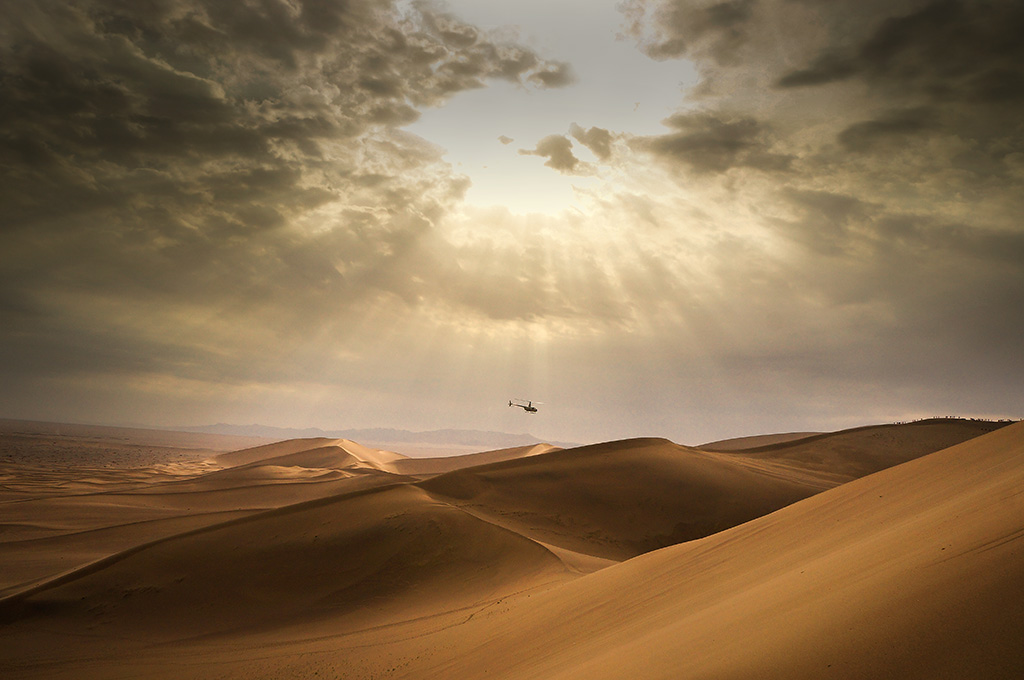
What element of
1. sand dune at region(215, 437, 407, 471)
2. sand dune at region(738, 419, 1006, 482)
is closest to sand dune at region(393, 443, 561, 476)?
sand dune at region(215, 437, 407, 471)

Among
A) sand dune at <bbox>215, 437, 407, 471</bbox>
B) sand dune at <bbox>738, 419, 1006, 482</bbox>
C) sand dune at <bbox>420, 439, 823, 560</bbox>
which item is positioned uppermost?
sand dune at <bbox>738, 419, 1006, 482</bbox>

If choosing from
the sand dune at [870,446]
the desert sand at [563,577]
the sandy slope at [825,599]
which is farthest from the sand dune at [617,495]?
the sand dune at [870,446]

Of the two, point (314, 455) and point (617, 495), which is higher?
point (617, 495)

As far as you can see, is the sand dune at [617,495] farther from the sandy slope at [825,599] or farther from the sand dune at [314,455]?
the sand dune at [314,455]

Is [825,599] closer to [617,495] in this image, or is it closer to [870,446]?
[617,495]

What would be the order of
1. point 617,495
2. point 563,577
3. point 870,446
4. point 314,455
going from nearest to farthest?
point 563,577
point 617,495
point 870,446
point 314,455

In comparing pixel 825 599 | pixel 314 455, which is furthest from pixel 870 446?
pixel 314 455

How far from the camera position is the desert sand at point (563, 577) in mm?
3645

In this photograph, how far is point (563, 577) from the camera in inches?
483

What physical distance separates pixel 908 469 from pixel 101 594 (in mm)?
17986

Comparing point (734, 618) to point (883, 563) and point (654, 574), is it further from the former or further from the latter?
point (654, 574)

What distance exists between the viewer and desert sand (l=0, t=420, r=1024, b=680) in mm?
3645

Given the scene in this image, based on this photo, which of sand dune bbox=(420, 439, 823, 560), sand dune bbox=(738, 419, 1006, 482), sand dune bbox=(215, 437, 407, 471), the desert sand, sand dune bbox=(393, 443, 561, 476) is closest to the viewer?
the desert sand

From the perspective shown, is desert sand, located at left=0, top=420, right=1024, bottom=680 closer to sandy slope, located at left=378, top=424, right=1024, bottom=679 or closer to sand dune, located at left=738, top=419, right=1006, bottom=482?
sandy slope, located at left=378, top=424, right=1024, bottom=679
